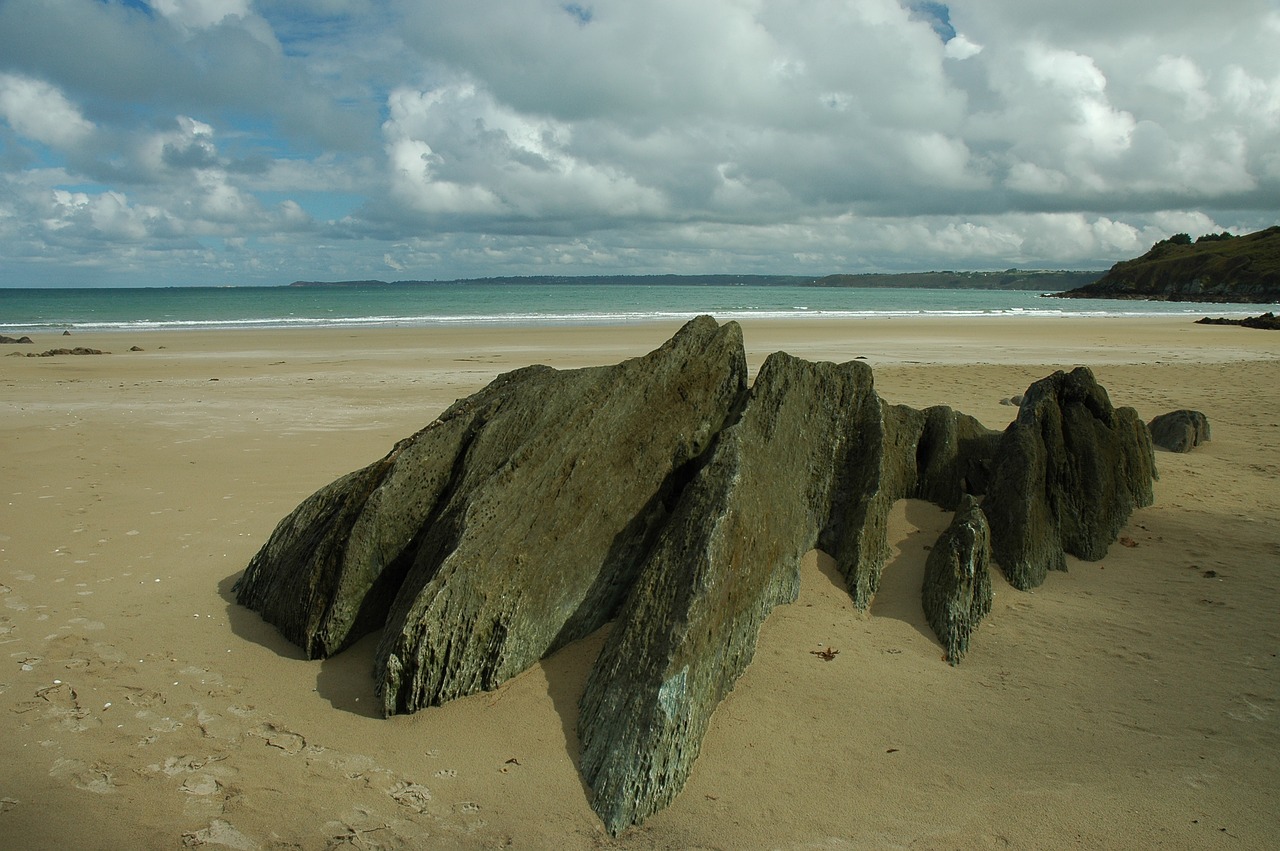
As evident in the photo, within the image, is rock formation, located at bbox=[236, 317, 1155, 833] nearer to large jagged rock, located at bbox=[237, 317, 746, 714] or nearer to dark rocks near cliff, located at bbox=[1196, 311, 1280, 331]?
large jagged rock, located at bbox=[237, 317, 746, 714]

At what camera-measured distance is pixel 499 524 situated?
466 cm

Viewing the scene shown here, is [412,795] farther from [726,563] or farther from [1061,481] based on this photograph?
[1061,481]

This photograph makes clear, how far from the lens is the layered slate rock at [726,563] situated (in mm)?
3744

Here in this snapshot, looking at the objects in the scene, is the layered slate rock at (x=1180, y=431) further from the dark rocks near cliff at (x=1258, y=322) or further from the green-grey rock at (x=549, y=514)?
the dark rocks near cliff at (x=1258, y=322)

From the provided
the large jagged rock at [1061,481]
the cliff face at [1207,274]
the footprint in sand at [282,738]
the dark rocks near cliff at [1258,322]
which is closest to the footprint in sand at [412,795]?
the footprint in sand at [282,738]

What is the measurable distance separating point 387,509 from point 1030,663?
3.91m

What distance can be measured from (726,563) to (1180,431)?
7885mm

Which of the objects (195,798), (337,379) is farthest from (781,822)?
(337,379)

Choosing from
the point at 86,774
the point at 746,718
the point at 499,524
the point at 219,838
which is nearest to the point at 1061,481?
the point at 746,718

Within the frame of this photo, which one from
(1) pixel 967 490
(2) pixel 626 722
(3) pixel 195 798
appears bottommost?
(3) pixel 195 798

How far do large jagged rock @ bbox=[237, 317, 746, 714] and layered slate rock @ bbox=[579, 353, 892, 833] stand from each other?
1.45ft

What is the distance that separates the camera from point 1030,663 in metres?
4.81

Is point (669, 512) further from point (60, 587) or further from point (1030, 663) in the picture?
point (60, 587)

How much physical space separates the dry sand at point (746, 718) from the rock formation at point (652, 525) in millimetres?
187
